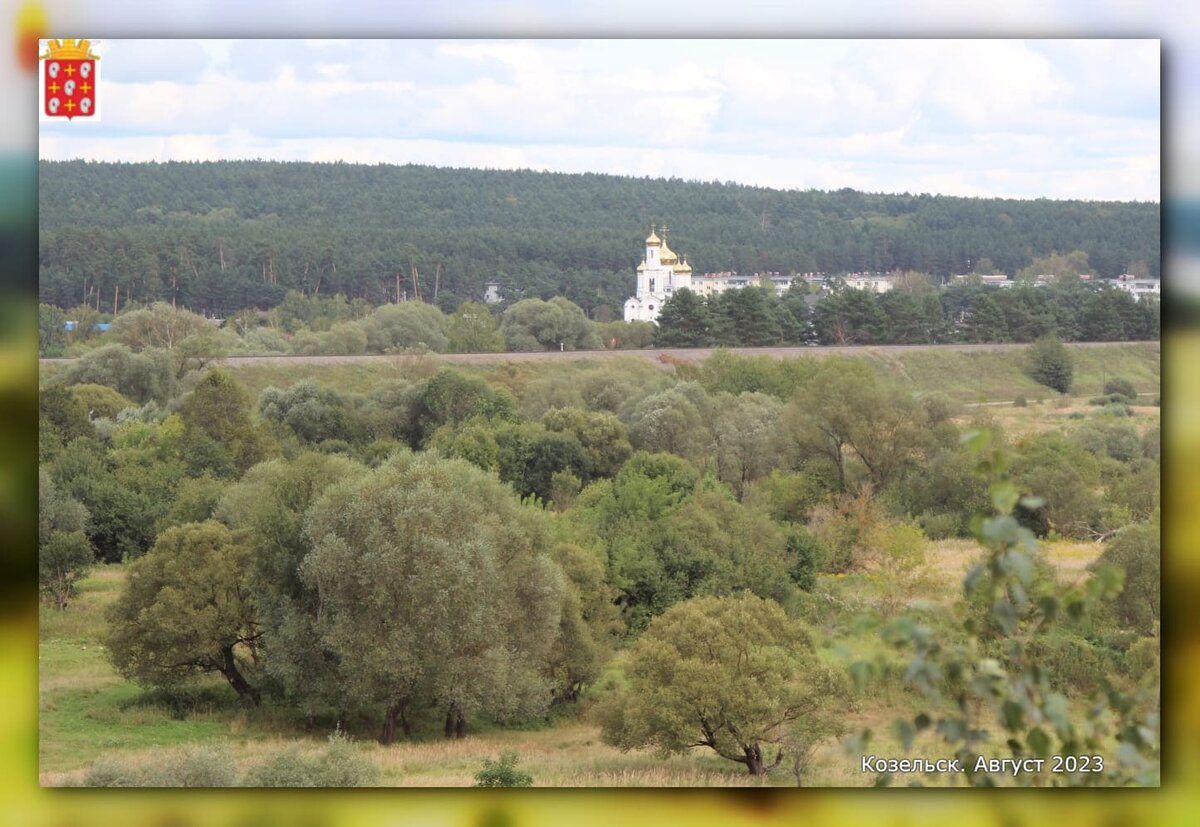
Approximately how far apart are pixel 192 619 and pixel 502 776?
4.67m

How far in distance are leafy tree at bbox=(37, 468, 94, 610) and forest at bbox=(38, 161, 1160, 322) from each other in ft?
5.17

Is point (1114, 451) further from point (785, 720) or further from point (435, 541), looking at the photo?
point (435, 541)

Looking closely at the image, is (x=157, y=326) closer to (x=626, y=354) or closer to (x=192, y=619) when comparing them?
(x=626, y=354)

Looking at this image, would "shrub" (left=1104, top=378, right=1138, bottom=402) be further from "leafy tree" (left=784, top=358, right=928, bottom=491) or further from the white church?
the white church

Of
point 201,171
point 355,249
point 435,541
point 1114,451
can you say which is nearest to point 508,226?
point 355,249

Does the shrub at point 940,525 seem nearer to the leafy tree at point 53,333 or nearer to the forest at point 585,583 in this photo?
the forest at point 585,583

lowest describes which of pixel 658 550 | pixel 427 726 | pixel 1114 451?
pixel 427 726

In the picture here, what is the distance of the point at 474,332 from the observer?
706 inches

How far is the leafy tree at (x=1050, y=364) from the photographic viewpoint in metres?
11.1

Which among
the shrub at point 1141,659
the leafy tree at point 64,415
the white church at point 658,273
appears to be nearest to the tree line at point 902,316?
the white church at point 658,273

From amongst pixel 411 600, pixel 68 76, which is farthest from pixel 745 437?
pixel 68 76

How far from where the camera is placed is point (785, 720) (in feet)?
27.9

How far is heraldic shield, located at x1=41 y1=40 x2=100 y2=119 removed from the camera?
21.3 feet

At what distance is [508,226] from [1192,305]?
9.69m
